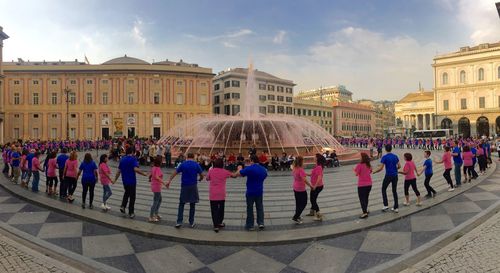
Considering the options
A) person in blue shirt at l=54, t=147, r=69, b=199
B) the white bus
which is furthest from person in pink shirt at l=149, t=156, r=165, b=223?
the white bus

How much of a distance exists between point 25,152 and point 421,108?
288 ft

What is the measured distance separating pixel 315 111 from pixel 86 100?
60.0 m

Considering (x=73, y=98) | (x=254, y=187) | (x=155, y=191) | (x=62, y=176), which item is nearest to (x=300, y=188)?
(x=254, y=187)

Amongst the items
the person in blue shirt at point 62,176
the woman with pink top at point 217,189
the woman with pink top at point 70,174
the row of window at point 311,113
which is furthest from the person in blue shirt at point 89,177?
the row of window at point 311,113

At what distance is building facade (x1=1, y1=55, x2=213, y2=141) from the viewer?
56.4 m

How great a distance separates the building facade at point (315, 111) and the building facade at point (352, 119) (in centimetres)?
264

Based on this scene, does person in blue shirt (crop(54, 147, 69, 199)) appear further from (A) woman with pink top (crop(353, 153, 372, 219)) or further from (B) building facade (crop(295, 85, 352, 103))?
(B) building facade (crop(295, 85, 352, 103))

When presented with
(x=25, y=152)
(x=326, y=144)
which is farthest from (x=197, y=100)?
(x=25, y=152)

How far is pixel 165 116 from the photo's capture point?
197 feet

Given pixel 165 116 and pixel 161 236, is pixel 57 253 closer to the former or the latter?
pixel 161 236

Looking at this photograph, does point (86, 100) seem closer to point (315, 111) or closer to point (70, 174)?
point (70, 174)

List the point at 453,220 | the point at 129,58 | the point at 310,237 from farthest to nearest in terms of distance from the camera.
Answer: the point at 129,58 → the point at 453,220 → the point at 310,237

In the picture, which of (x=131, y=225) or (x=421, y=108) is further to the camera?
(x=421, y=108)

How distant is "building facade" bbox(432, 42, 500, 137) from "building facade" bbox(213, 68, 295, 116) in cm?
3375
